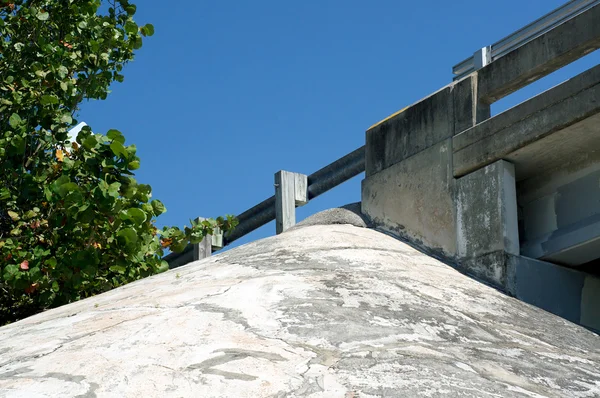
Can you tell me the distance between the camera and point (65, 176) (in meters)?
5.92

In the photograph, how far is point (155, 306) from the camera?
4402mm

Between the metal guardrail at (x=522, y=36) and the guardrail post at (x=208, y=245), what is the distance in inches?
128

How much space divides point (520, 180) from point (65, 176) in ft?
11.3

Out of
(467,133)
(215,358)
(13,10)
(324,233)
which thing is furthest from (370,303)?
(13,10)

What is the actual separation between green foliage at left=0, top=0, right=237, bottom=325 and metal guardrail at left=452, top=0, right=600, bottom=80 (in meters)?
2.51

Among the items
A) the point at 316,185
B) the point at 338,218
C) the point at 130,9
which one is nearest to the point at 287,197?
the point at 316,185

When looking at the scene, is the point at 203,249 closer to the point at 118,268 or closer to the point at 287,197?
the point at 287,197

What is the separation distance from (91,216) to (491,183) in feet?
9.53

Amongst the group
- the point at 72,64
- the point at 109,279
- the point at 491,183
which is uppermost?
the point at 72,64

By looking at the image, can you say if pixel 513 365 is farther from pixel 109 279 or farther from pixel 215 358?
pixel 109 279

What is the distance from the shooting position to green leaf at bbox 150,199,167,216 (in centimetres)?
650

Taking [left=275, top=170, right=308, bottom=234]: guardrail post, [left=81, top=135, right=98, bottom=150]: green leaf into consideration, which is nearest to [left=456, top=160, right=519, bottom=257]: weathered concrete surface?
[left=275, top=170, right=308, bottom=234]: guardrail post

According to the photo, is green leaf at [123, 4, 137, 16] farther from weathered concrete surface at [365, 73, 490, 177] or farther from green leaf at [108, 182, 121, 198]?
weathered concrete surface at [365, 73, 490, 177]

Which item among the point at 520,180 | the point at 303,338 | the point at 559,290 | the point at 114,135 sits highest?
the point at 114,135
